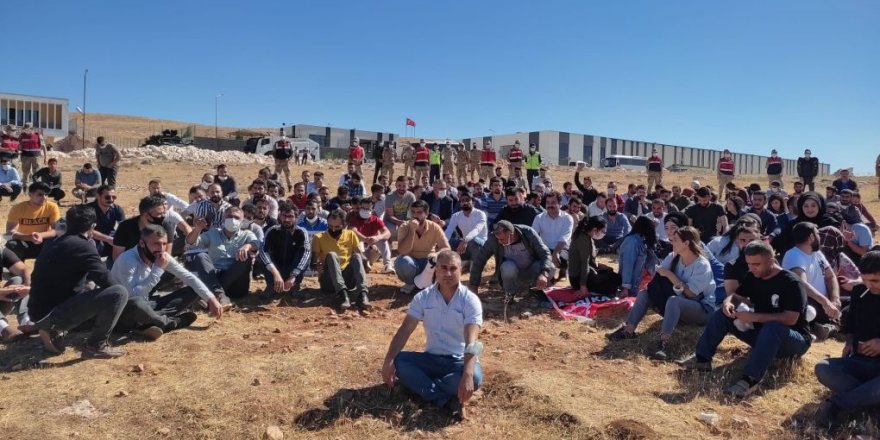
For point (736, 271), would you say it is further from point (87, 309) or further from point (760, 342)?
point (87, 309)

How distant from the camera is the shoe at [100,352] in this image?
17.2ft

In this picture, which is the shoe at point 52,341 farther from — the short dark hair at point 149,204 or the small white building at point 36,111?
the small white building at point 36,111

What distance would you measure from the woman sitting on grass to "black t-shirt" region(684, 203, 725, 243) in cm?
454

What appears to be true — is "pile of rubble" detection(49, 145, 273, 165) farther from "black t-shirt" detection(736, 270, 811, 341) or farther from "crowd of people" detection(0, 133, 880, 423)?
"black t-shirt" detection(736, 270, 811, 341)

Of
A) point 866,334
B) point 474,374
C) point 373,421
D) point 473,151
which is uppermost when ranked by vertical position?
point 473,151

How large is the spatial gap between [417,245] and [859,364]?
193 inches

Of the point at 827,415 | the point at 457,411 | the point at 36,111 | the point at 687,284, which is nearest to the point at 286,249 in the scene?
the point at 457,411

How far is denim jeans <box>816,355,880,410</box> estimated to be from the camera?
13.4 ft

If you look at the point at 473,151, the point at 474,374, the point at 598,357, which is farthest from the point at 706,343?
the point at 473,151

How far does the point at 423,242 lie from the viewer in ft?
26.0

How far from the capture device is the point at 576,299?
727cm

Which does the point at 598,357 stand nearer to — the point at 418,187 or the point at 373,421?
the point at 373,421

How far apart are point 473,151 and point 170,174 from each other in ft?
39.6

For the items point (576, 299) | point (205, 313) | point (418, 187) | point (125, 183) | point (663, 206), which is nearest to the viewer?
point (205, 313)
